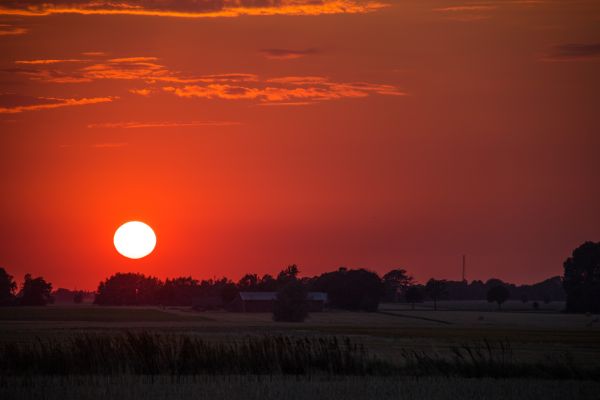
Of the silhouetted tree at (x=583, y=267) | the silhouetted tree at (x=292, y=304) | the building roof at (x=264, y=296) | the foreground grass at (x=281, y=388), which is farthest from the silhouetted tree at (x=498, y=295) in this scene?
the foreground grass at (x=281, y=388)

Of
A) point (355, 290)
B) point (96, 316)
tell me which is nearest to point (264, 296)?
point (355, 290)

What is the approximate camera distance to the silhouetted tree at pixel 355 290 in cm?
15875

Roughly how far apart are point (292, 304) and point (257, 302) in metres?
41.5

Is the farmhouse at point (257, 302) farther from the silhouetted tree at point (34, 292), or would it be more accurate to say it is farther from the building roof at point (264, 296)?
the silhouetted tree at point (34, 292)

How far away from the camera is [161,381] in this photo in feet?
111

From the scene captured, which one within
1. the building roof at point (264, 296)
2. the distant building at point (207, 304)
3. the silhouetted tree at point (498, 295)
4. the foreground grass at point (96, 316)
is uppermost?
the silhouetted tree at point (498, 295)

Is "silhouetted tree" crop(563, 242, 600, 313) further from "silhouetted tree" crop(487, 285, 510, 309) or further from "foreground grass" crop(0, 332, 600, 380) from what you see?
"foreground grass" crop(0, 332, 600, 380)

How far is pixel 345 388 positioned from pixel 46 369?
11.7 metres

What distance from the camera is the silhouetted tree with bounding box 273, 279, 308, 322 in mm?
112812

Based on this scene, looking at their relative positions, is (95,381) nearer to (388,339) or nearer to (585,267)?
(388,339)

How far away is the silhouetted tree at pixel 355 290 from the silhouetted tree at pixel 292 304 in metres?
43.3

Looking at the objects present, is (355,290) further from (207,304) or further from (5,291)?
(5,291)

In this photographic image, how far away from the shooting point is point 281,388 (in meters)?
31.2

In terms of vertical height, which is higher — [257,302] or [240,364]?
[257,302]
